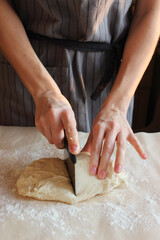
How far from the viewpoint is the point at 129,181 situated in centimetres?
106

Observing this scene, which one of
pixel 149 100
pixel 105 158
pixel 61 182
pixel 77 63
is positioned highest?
pixel 77 63

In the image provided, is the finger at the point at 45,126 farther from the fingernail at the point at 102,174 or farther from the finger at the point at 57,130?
the fingernail at the point at 102,174

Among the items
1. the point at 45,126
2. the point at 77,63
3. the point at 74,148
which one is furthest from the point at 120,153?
the point at 77,63

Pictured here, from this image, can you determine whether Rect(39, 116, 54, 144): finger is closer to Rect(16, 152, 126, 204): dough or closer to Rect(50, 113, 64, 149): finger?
Rect(50, 113, 64, 149): finger

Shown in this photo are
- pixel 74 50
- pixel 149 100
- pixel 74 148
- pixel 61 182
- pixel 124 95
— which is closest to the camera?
pixel 74 148

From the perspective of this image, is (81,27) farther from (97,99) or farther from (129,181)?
(129,181)

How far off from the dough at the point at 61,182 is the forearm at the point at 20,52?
0.29 m

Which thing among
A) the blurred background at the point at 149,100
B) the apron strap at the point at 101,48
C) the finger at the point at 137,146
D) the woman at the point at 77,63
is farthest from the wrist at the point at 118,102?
the blurred background at the point at 149,100

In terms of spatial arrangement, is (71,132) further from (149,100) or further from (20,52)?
(149,100)

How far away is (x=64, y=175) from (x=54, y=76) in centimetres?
47

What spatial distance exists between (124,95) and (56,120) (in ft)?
1.06

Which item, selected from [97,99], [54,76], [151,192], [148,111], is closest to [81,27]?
[54,76]

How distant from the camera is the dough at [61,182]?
0.96 metres

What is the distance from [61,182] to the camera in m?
1.02
